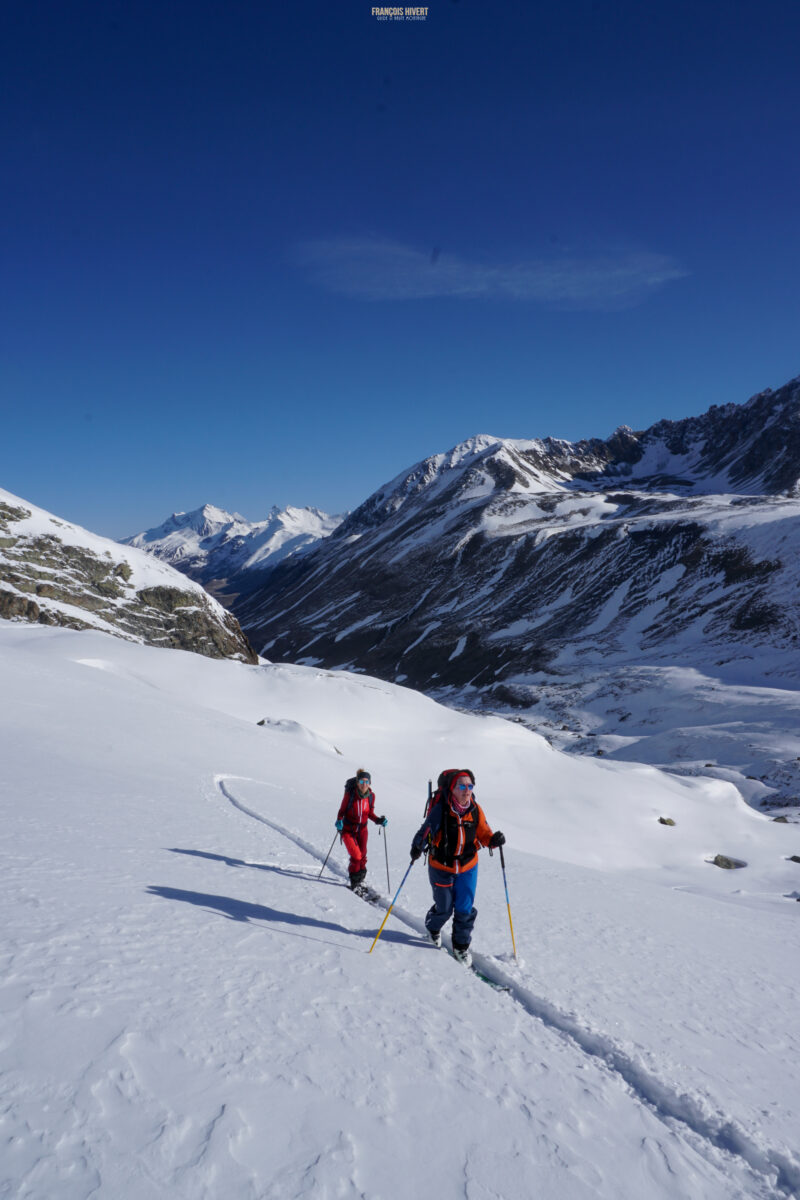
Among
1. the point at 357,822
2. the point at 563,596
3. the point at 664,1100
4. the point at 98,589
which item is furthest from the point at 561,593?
the point at 664,1100

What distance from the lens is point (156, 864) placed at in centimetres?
841

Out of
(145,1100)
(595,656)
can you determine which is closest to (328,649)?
(595,656)

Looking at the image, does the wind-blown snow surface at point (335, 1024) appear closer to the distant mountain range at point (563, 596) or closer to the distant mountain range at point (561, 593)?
the distant mountain range at point (561, 593)

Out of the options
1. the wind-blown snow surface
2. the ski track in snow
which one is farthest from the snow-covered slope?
the ski track in snow

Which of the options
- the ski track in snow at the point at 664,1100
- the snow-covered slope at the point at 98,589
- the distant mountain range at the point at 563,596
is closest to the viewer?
the ski track in snow at the point at 664,1100

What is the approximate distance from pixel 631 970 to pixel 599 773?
24.1 m

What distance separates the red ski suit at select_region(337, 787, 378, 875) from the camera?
10.2 m

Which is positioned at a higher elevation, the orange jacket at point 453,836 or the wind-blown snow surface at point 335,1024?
the orange jacket at point 453,836

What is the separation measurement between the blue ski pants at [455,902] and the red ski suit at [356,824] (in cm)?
244

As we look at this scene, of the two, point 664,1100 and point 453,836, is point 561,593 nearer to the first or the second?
point 453,836

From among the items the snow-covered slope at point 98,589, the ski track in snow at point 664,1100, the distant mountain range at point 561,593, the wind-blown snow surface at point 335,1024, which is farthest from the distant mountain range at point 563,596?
the ski track in snow at point 664,1100

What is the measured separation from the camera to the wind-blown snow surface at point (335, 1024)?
355 cm

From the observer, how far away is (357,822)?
10.2 meters

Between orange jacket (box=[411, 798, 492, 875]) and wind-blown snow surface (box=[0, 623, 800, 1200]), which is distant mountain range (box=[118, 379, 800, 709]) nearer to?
wind-blown snow surface (box=[0, 623, 800, 1200])
